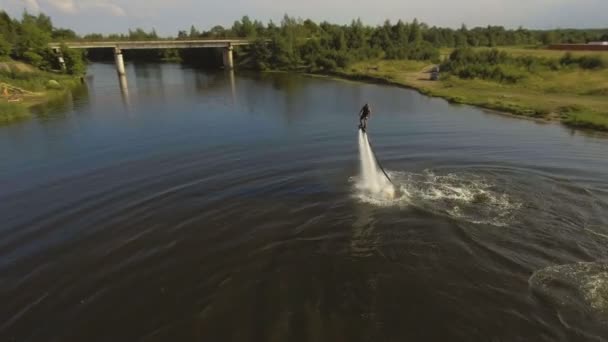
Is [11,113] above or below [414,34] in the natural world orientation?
below

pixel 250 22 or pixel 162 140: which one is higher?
pixel 250 22

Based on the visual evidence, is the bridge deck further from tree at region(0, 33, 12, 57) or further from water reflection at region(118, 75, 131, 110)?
water reflection at region(118, 75, 131, 110)

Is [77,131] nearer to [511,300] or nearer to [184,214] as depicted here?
[184,214]

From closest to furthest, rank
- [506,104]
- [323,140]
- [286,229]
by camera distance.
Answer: [286,229], [323,140], [506,104]

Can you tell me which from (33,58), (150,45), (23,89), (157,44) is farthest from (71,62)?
(157,44)

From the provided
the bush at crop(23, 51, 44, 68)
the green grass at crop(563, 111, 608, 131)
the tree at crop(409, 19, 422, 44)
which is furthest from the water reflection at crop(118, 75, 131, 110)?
the tree at crop(409, 19, 422, 44)

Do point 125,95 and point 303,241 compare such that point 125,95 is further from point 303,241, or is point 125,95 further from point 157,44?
point 303,241

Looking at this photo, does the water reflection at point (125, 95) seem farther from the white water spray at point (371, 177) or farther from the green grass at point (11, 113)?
the white water spray at point (371, 177)

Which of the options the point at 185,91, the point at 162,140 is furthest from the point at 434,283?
the point at 185,91
